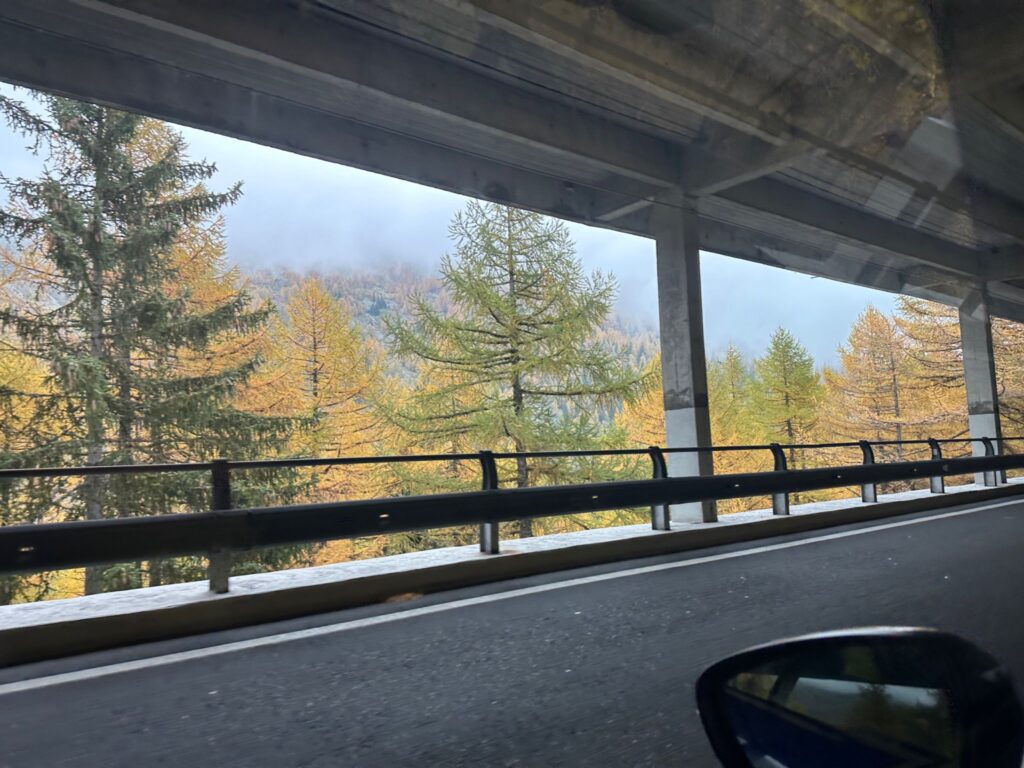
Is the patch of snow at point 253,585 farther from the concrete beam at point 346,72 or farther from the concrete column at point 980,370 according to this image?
the concrete column at point 980,370

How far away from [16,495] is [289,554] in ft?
23.5

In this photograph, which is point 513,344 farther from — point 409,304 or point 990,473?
point 990,473

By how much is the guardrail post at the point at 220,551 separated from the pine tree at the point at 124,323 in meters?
15.4

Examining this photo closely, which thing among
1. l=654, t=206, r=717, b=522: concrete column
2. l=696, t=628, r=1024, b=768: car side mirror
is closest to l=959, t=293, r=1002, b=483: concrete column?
l=654, t=206, r=717, b=522: concrete column

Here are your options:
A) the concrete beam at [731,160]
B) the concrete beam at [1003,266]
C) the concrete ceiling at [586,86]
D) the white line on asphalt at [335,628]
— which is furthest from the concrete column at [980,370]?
the white line on asphalt at [335,628]

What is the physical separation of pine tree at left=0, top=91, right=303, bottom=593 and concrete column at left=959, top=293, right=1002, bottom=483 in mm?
20856

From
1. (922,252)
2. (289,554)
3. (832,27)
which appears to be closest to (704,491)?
(832,27)

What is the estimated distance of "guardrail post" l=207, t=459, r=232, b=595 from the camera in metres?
5.12

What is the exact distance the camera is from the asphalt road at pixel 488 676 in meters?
2.84

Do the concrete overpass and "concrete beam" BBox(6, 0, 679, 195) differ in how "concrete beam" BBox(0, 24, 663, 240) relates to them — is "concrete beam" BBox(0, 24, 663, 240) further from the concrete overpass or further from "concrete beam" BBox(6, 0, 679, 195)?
"concrete beam" BBox(6, 0, 679, 195)

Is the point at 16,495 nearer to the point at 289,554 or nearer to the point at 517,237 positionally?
the point at 289,554

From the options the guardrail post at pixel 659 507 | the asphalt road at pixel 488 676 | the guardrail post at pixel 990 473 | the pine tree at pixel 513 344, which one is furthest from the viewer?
the pine tree at pixel 513 344

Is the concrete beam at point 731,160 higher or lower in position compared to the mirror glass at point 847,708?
higher

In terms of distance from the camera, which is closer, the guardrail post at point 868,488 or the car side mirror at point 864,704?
the car side mirror at point 864,704
